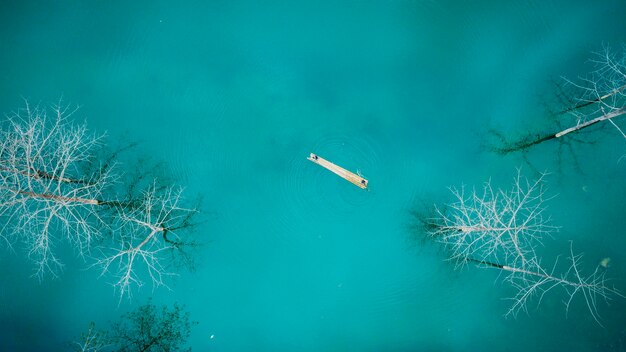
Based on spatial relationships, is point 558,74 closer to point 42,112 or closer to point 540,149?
point 540,149

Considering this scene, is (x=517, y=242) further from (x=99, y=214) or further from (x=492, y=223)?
(x=99, y=214)

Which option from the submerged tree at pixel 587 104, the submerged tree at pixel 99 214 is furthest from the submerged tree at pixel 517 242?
the submerged tree at pixel 99 214

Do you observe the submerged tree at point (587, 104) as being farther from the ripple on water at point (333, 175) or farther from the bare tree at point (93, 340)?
the bare tree at point (93, 340)

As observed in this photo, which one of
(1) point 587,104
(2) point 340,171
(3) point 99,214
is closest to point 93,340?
(3) point 99,214

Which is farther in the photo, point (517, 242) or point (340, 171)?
point (340, 171)

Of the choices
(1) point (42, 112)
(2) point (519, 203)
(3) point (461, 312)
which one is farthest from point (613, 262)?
(1) point (42, 112)
